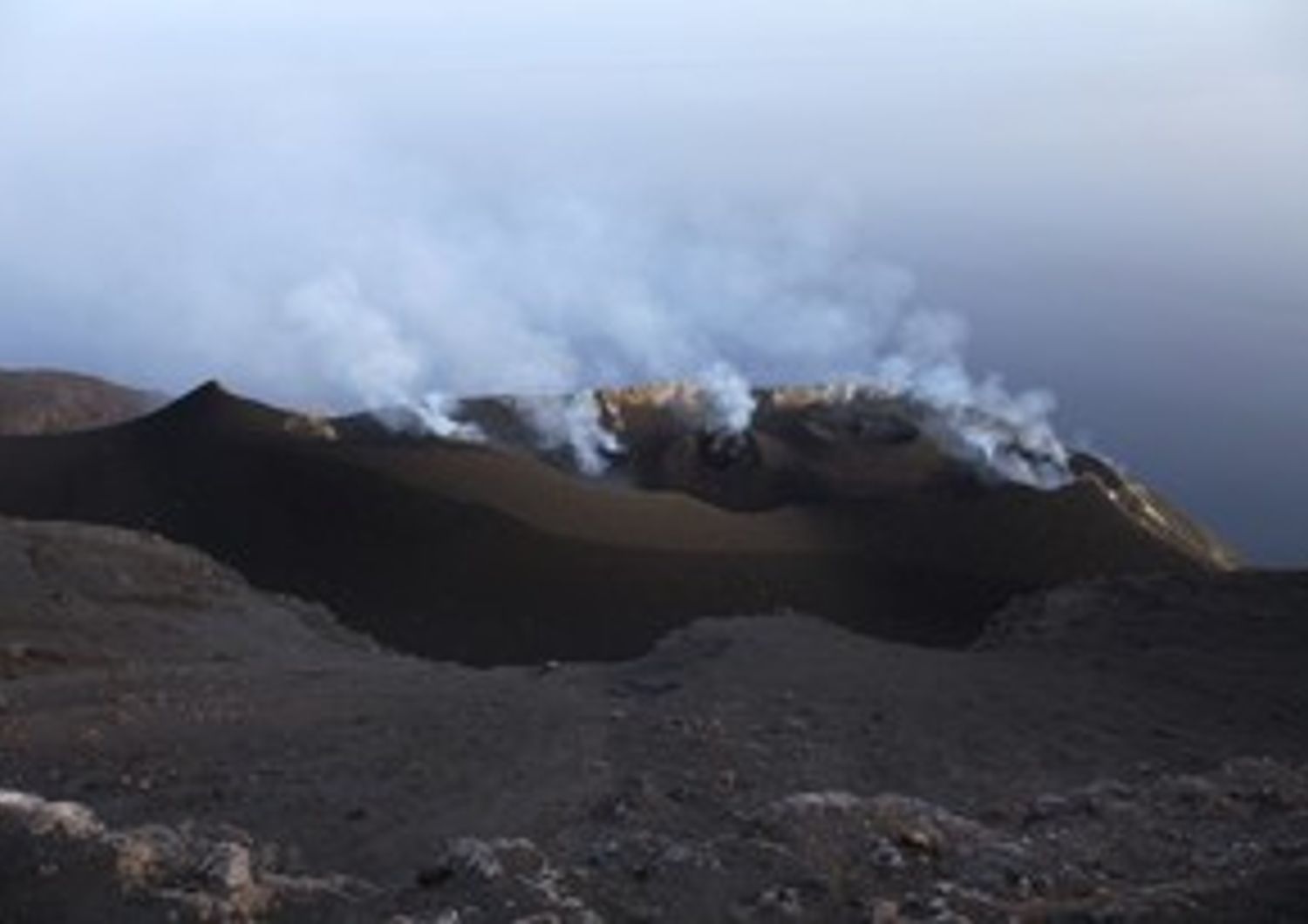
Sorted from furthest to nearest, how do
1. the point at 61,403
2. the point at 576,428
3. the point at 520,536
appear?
the point at 61,403 → the point at 576,428 → the point at 520,536

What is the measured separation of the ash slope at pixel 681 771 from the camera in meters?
12.4

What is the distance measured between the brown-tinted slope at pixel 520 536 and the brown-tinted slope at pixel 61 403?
61.1ft

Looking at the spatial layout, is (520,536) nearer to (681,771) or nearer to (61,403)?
(681,771)

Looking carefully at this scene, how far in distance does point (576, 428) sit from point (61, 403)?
22.0 metres

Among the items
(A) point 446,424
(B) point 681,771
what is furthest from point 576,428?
(B) point 681,771

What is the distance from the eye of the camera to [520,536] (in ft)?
112

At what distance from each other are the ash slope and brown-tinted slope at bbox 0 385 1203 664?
4.83m

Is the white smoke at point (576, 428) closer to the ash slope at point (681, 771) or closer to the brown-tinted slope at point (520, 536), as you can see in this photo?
the brown-tinted slope at point (520, 536)

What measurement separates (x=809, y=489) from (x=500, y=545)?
28.1 ft

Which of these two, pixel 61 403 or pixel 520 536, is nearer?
pixel 520 536

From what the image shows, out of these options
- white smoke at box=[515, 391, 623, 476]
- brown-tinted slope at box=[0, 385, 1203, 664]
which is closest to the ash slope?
brown-tinted slope at box=[0, 385, 1203, 664]

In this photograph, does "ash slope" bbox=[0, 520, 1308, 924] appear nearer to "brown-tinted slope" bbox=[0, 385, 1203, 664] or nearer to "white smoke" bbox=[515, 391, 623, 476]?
"brown-tinted slope" bbox=[0, 385, 1203, 664]

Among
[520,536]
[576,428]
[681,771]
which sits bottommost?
[681,771]

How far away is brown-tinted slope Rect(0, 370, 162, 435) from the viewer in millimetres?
59688
